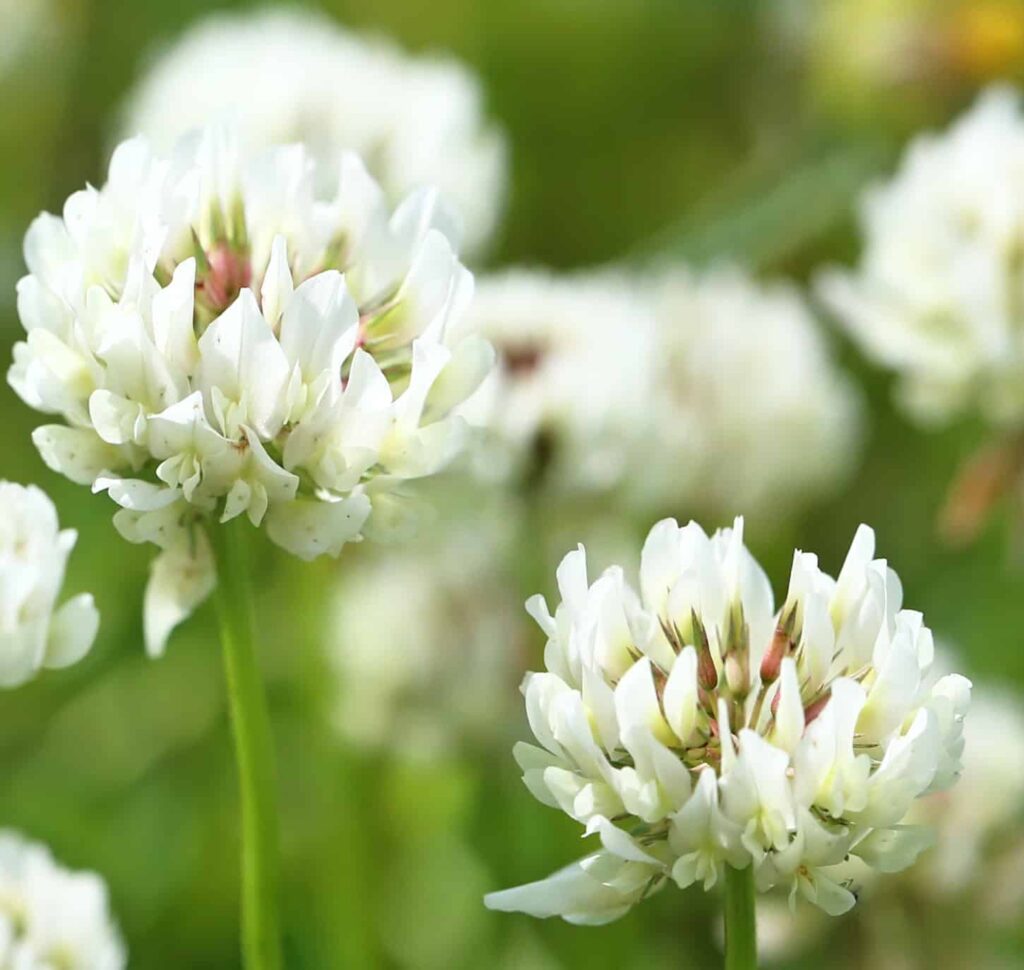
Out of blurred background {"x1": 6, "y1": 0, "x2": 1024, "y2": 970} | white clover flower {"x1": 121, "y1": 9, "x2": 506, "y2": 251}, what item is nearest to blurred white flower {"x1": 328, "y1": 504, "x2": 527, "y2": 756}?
blurred background {"x1": 6, "y1": 0, "x2": 1024, "y2": 970}

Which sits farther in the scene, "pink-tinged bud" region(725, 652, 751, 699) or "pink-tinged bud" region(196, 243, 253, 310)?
"pink-tinged bud" region(196, 243, 253, 310)

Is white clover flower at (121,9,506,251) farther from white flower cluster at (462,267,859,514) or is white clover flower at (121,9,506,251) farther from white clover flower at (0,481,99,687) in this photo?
white clover flower at (0,481,99,687)

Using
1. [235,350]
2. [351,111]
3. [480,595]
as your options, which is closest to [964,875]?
[480,595]

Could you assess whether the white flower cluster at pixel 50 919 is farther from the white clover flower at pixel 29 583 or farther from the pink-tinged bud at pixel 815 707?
the pink-tinged bud at pixel 815 707

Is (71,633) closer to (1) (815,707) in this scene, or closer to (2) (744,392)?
(1) (815,707)

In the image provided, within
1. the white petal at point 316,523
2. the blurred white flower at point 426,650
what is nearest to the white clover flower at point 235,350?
the white petal at point 316,523

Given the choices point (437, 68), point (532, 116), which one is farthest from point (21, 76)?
point (437, 68)

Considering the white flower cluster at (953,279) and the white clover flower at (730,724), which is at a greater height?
the white flower cluster at (953,279)

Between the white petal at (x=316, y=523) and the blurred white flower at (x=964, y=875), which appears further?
the blurred white flower at (x=964, y=875)
